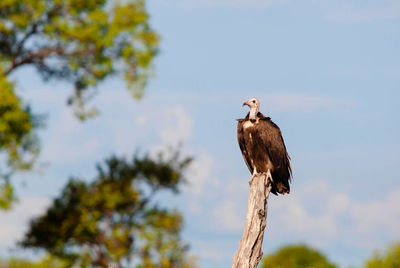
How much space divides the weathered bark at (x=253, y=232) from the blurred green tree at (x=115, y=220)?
13.3 meters

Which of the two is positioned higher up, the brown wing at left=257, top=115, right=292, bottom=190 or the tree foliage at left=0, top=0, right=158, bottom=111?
the tree foliage at left=0, top=0, right=158, bottom=111

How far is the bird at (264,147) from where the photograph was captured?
14.4m

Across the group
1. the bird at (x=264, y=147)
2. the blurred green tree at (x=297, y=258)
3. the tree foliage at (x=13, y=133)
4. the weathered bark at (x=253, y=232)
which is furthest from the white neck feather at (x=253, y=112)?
the blurred green tree at (x=297, y=258)

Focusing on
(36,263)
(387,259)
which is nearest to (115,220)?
(36,263)

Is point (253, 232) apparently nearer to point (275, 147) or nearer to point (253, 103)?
point (275, 147)

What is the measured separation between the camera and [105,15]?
26734 mm

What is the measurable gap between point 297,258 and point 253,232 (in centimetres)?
2881

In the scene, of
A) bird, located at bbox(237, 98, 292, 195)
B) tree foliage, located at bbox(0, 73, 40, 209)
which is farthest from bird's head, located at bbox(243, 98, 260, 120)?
tree foliage, located at bbox(0, 73, 40, 209)

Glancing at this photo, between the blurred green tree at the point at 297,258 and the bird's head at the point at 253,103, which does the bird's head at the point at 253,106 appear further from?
the blurred green tree at the point at 297,258

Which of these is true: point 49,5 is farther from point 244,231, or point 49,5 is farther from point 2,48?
point 244,231

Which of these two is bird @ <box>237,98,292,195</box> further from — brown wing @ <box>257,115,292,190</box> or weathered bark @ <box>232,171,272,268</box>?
weathered bark @ <box>232,171,272,268</box>

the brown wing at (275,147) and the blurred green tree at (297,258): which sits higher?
the blurred green tree at (297,258)

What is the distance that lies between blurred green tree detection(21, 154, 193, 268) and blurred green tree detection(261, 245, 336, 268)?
44.7 ft

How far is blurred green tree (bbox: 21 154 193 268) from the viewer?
83.8 feet
